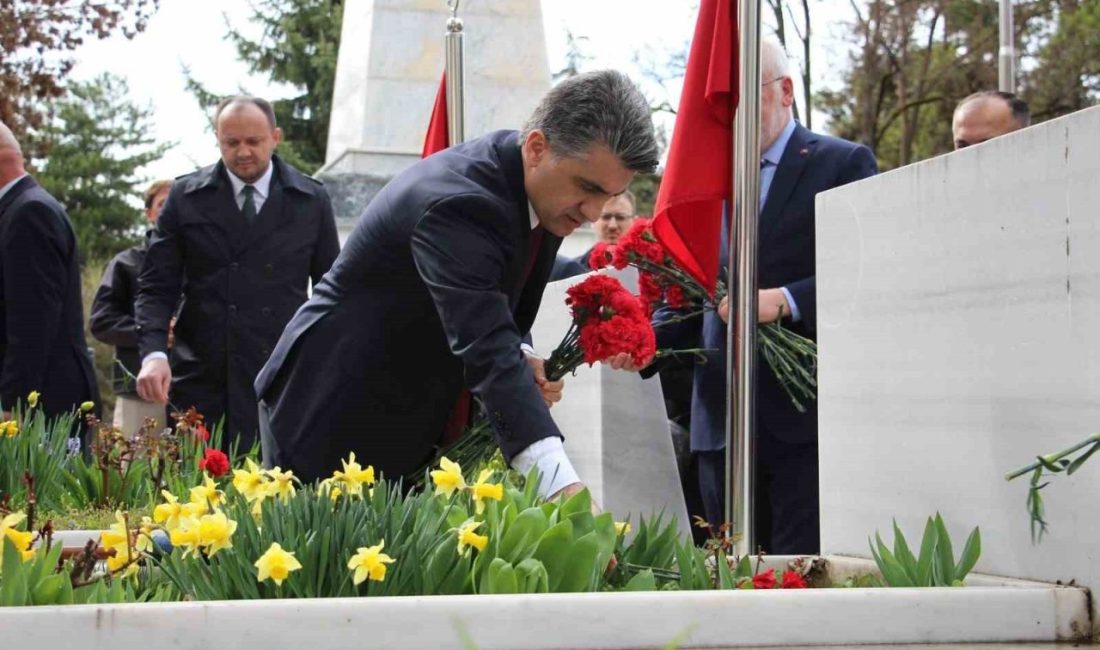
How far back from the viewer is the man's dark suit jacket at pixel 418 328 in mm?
3270

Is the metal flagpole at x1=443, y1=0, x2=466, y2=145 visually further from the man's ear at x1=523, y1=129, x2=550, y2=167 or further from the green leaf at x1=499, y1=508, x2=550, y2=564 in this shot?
the green leaf at x1=499, y1=508, x2=550, y2=564

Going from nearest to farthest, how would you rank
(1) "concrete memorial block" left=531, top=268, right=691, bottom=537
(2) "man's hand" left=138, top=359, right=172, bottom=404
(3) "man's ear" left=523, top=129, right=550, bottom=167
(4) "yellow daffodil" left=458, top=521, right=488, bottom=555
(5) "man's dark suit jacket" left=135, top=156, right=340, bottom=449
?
(4) "yellow daffodil" left=458, top=521, right=488, bottom=555
(3) "man's ear" left=523, top=129, right=550, bottom=167
(1) "concrete memorial block" left=531, top=268, right=691, bottom=537
(2) "man's hand" left=138, top=359, right=172, bottom=404
(5) "man's dark suit jacket" left=135, top=156, right=340, bottom=449

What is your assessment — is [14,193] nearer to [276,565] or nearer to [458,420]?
[458,420]

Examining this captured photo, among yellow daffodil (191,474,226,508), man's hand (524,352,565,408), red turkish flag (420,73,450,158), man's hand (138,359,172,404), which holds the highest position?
red turkish flag (420,73,450,158)

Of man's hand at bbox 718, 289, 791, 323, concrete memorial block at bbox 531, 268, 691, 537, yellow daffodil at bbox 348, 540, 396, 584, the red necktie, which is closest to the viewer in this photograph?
yellow daffodil at bbox 348, 540, 396, 584

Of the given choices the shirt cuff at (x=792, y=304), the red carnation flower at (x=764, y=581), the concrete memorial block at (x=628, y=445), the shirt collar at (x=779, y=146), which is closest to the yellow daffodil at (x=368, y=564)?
the red carnation flower at (x=764, y=581)

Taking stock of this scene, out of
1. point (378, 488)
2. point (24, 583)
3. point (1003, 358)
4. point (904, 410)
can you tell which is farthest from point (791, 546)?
point (24, 583)

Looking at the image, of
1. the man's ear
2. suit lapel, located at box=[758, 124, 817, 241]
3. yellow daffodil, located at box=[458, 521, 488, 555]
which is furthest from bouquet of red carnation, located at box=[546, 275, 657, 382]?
suit lapel, located at box=[758, 124, 817, 241]

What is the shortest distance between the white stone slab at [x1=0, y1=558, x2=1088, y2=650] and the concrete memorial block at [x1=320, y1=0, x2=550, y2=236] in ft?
22.1

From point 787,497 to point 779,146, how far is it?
3.55 feet

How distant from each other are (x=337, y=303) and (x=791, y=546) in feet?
5.32

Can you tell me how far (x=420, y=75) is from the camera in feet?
31.0

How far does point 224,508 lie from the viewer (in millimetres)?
3188

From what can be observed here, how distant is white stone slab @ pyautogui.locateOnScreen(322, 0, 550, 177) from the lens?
Answer: 941 cm
